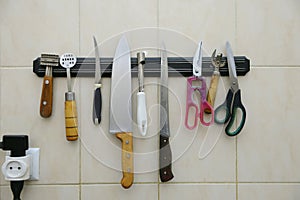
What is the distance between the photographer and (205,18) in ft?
3.59

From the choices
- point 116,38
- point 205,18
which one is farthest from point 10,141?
point 205,18

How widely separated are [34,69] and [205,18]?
20.8 inches

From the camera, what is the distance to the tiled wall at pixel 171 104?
42.4 inches

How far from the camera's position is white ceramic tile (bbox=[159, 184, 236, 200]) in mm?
1082

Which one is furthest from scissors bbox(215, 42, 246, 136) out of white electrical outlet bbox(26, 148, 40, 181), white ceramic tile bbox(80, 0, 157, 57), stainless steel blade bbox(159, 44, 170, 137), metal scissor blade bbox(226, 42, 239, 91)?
white electrical outlet bbox(26, 148, 40, 181)

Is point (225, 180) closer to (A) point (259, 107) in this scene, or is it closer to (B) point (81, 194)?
(A) point (259, 107)

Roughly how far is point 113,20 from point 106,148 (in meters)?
0.38

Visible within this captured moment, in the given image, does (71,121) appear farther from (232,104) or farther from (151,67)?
(232,104)

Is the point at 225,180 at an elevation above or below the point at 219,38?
below

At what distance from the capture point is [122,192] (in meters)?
1.08

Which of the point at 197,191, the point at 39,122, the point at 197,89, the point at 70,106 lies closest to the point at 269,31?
the point at 197,89

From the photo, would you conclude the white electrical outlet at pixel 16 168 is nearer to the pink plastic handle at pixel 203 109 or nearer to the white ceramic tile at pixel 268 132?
the pink plastic handle at pixel 203 109

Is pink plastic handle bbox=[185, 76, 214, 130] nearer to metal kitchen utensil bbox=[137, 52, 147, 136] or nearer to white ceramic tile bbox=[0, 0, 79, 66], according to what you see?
metal kitchen utensil bbox=[137, 52, 147, 136]

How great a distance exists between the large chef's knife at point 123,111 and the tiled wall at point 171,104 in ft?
0.13
